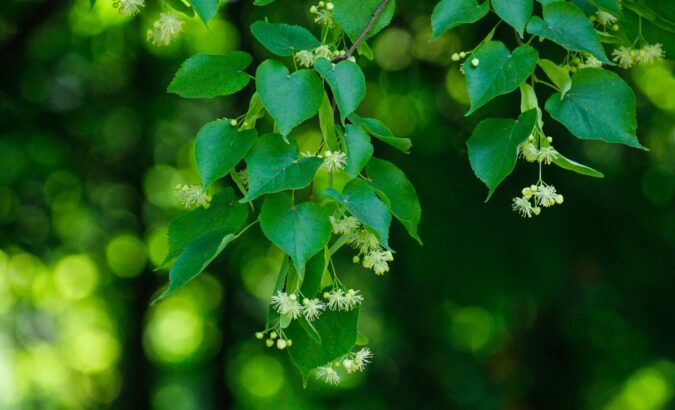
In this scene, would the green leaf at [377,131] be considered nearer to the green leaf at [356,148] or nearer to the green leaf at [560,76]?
the green leaf at [356,148]

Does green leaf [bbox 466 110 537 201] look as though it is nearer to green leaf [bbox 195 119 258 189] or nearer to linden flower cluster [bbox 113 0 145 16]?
green leaf [bbox 195 119 258 189]

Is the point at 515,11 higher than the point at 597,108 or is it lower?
higher

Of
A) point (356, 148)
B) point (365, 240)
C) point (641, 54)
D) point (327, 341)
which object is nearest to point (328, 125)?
point (356, 148)

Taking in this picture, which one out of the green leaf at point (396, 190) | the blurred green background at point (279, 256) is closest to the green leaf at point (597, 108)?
the green leaf at point (396, 190)

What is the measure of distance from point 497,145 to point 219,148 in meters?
0.39

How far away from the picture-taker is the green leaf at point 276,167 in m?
1.11

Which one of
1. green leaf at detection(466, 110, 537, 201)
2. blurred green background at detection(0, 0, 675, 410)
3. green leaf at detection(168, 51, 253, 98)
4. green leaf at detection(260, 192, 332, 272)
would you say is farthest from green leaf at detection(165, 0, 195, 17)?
blurred green background at detection(0, 0, 675, 410)

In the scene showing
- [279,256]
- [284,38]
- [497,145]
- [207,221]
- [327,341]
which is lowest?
[279,256]

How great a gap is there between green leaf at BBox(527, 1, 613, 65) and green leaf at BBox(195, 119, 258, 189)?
43 cm

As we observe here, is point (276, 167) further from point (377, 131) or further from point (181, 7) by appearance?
point (181, 7)

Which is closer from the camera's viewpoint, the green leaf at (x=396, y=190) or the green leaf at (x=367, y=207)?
the green leaf at (x=367, y=207)

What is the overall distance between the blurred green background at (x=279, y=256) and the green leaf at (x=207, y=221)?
2109 mm

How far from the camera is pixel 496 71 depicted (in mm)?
1191

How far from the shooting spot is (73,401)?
7574 millimetres
